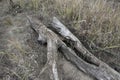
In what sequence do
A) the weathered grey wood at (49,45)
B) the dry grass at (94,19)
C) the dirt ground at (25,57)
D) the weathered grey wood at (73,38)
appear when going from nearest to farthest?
the weathered grey wood at (49,45)
the dirt ground at (25,57)
the weathered grey wood at (73,38)
the dry grass at (94,19)

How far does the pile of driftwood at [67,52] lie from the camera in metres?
2.72

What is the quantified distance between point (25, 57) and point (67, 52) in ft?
2.05

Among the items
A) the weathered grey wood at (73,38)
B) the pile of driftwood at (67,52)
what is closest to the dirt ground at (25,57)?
the pile of driftwood at (67,52)

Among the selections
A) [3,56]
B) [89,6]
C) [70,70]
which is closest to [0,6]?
[3,56]

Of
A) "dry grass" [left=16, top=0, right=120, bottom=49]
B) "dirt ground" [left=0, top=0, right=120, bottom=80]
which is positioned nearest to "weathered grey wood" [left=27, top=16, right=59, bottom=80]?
"dirt ground" [left=0, top=0, right=120, bottom=80]

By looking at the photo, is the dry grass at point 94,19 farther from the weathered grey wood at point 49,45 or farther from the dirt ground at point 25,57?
the weathered grey wood at point 49,45

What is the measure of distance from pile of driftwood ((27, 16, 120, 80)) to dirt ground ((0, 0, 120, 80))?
12 cm

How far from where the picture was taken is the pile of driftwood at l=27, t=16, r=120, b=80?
2717mm

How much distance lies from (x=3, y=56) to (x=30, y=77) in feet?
1.86

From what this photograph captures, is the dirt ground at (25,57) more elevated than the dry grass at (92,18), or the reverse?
the dry grass at (92,18)

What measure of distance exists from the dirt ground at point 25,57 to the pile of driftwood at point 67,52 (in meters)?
0.12

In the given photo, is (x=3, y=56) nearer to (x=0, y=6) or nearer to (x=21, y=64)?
(x=21, y=64)

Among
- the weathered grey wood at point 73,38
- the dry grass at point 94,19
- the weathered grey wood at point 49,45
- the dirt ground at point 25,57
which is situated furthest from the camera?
the dry grass at point 94,19

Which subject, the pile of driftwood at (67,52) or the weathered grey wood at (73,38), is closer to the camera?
the pile of driftwood at (67,52)
